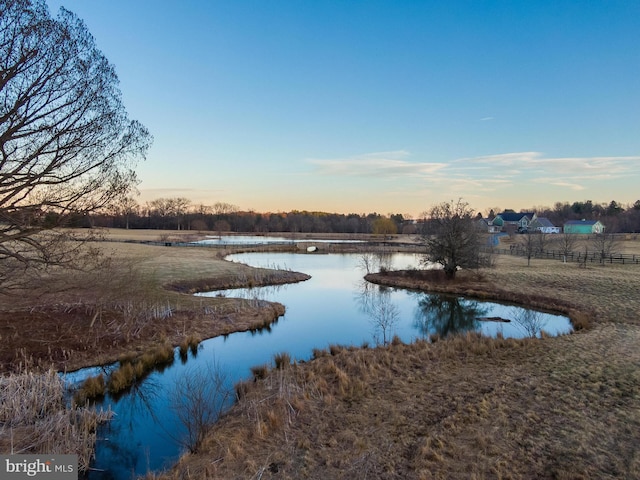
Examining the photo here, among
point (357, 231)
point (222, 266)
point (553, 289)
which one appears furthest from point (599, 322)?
point (357, 231)

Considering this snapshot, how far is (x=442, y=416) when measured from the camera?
757cm

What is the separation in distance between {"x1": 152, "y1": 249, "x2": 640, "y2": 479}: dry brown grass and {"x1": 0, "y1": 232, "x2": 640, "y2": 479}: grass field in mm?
32

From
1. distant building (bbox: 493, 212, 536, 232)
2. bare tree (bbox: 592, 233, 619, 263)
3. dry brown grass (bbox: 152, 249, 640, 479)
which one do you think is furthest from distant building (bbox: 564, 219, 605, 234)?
dry brown grass (bbox: 152, 249, 640, 479)

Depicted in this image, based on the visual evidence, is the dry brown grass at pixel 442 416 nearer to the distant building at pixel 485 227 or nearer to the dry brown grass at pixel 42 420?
the dry brown grass at pixel 42 420

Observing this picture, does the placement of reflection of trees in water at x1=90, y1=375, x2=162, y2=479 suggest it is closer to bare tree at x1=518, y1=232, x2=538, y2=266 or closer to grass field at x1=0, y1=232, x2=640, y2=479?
grass field at x1=0, y1=232, x2=640, y2=479

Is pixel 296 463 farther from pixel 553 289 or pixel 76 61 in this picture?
pixel 553 289

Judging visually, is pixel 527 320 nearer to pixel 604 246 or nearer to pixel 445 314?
pixel 445 314

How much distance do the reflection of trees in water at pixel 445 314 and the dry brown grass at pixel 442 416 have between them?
4844mm

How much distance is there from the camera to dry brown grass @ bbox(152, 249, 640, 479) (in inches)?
232

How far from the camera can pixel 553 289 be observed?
26328 millimetres

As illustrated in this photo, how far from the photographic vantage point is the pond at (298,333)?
7.85 metres

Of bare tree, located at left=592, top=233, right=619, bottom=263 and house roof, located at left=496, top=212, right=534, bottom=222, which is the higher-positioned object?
house roof, located at left=496, top=212, right=534, bottom=222

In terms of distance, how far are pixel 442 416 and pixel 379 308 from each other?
15.0 m

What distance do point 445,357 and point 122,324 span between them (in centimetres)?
1232
